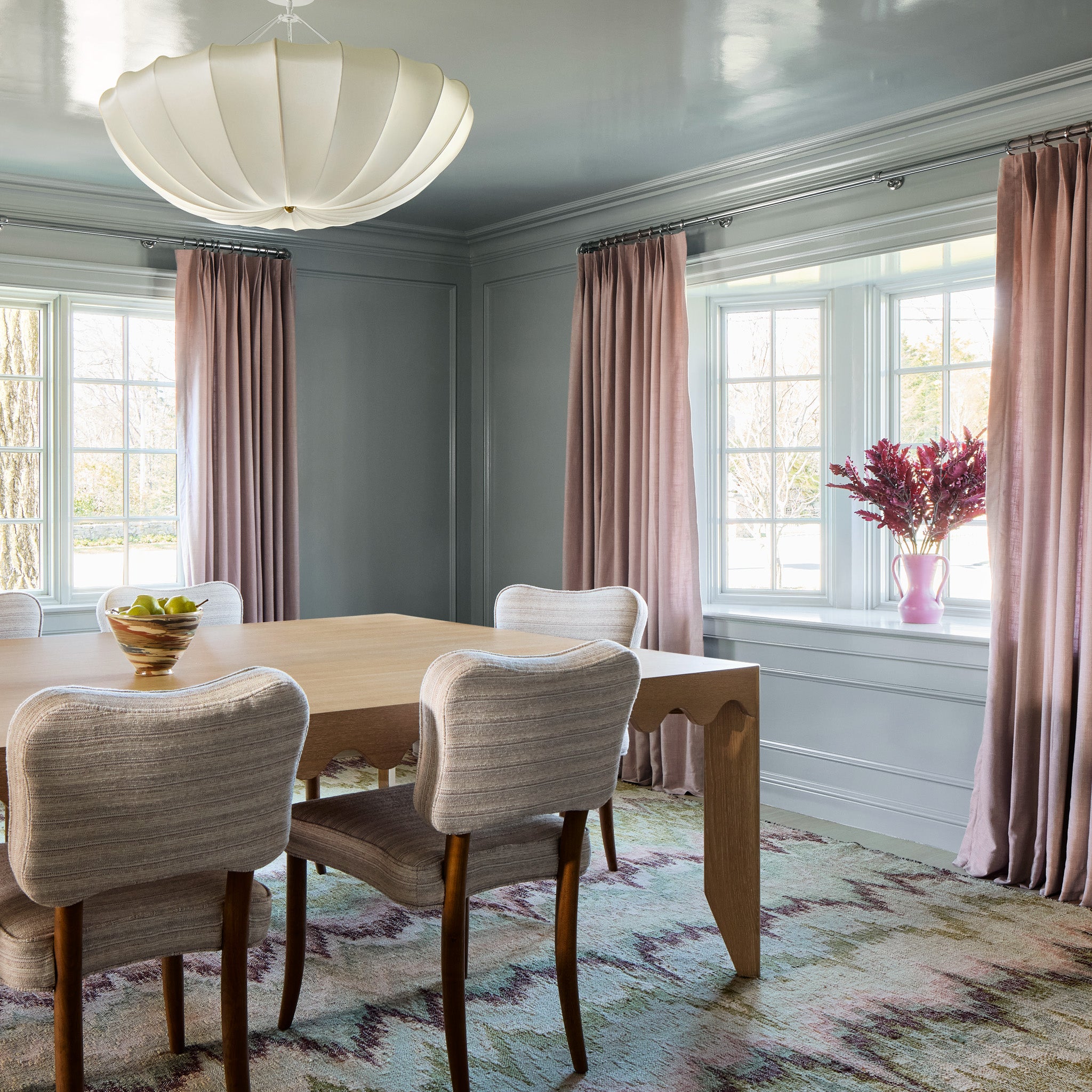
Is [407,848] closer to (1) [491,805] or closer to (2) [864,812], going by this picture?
(1) [491,805]

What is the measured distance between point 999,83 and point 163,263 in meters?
3.49

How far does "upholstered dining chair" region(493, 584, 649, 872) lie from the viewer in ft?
11.8

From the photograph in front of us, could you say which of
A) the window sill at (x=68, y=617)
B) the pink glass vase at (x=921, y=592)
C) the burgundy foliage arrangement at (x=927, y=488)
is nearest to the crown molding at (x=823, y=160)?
the burgundy foliage arrangement at (x=927, y=488)

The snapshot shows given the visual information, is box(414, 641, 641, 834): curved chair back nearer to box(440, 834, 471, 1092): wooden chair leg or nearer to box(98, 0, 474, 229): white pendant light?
box(440, 834, 471, 1092): wooden chair leg

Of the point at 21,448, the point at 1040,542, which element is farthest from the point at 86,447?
the point at 1040,542

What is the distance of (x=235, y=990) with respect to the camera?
193 centimetres

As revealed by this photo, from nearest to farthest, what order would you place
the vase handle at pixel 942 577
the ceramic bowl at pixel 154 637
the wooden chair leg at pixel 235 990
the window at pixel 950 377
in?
1. the wooden chair leg at pixel 235 990
2. the ceramic bowl at pixel 154 637
3. the vase handle at pixel 942 577
4. the window at pixel 950 377

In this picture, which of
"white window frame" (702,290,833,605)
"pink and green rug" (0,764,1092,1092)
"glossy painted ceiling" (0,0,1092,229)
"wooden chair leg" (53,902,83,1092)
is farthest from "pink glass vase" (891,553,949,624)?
"wooden chair leg" (53,902,83,1092)

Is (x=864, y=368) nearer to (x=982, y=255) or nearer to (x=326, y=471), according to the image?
(x=982, y=255)

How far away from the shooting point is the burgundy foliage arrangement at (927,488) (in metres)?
4.23

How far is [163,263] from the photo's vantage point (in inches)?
199

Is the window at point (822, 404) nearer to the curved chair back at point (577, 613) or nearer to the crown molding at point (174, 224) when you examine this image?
the curved chair back at point (577, 613)

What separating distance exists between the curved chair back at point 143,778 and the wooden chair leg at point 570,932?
27.7 inches

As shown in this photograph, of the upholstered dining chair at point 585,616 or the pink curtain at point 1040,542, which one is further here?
the upholstered dining chair at point 585,616
